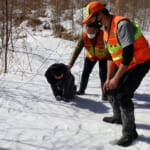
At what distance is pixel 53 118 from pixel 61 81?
2.29ft

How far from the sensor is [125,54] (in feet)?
7.29

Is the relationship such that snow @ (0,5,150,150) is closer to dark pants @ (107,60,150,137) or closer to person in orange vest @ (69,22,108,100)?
dark pants @ (107,60,150,137)

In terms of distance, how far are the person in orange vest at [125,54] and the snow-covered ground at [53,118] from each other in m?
0.32

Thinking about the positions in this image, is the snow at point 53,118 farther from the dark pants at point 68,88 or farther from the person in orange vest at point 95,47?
the person in orange vest at point 95,47

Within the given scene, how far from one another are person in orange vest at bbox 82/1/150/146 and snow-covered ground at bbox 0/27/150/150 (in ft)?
1.06

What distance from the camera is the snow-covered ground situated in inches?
101

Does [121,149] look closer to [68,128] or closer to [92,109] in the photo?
[68,128]

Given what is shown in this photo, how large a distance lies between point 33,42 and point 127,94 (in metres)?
6.63

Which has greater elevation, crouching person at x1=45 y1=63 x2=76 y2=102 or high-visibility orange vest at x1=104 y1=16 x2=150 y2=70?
high-visibility orange vest at x1=104 y1=16 x2=150 y2=70

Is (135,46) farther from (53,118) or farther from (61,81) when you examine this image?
(61,81)

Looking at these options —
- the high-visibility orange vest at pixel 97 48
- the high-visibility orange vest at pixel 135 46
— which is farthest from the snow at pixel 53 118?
the high-visibility orange vest at pixel 135 46

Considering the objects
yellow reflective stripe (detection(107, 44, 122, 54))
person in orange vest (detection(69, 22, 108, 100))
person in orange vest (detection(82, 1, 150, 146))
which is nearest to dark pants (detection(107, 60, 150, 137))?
person in orange vest (detection(82, 1, 150, 146))

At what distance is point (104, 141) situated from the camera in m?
2.63

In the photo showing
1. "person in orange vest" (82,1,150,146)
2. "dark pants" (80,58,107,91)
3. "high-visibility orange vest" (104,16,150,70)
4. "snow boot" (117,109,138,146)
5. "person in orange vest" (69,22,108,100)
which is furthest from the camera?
"dark pants" (80,58,107,91)
